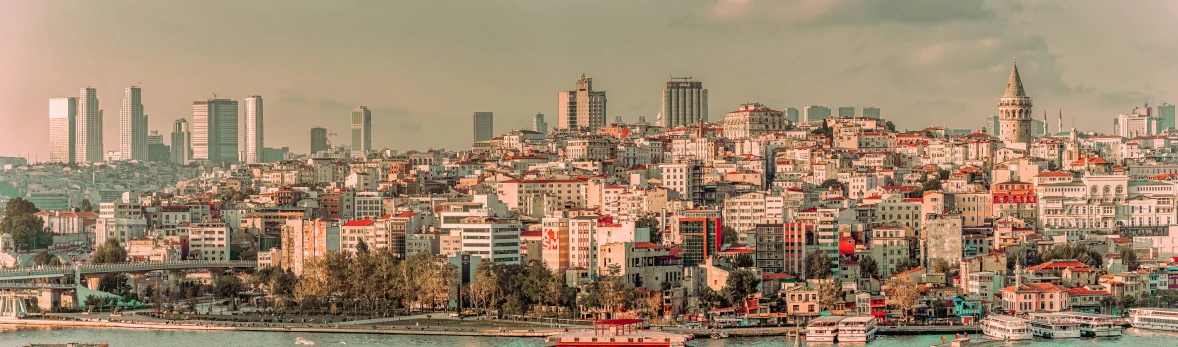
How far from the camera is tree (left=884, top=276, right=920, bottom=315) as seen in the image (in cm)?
3784

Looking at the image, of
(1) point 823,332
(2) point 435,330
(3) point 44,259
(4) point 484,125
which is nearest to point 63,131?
(4) point 484,125

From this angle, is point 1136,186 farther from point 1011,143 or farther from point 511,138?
point 511,138

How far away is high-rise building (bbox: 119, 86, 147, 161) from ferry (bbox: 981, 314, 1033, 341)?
8676cm

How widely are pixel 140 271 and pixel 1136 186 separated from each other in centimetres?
2480

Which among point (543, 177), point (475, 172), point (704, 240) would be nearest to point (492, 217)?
point (704, 240)

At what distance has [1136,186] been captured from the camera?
47.5 metres

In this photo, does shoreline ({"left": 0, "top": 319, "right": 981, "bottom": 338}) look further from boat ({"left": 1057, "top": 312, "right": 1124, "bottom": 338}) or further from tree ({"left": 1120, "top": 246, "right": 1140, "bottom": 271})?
tree ({"left": 1120, "top": 246, "right": 1140, "bottom": 271})

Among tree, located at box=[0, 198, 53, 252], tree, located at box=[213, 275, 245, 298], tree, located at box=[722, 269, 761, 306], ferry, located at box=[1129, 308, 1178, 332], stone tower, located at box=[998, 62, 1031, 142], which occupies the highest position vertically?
stone tower, located at box=[998, 62, 1031, 142]

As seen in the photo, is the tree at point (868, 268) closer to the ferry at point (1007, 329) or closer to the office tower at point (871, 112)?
the ferry at point (1007, 329)

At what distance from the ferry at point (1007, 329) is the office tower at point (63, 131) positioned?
8346cm

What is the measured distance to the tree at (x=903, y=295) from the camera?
3784cm

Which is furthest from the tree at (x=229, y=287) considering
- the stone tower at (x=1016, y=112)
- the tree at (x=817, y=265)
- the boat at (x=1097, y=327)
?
the stone tower at (x=1016, y=112)

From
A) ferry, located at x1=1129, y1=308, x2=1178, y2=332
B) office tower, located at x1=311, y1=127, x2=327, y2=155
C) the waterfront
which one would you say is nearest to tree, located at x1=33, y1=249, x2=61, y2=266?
the waterfront

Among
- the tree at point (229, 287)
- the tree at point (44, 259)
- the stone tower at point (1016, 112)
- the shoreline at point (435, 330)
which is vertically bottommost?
the shoreline at point (435, 330)
